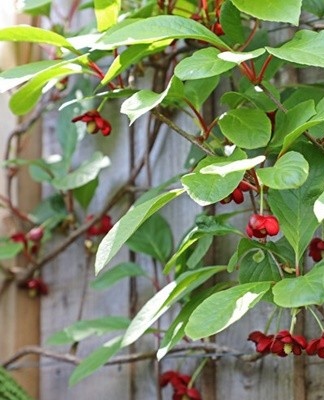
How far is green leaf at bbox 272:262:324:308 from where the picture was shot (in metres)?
0.85

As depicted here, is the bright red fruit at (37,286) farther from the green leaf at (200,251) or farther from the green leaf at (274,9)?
the green leaf at (274,9)

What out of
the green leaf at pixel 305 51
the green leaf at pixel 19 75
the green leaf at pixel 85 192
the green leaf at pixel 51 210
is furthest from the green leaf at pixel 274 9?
the green leaf at pixel 51 210

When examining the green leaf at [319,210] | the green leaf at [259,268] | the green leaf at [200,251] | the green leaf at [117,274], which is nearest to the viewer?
the green leaf at [319,210]

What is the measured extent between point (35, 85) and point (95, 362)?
433mm

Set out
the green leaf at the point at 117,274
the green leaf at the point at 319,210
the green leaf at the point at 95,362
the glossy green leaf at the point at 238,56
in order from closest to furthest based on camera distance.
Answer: the green leaf at the point at 319,210
the glossy green leaf at the point at 238,56
the green leaf at the point at 95,362
the green leaf at the point at 117,274

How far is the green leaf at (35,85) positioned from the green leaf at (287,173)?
31 centimetres

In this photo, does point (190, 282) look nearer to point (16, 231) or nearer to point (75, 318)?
point (75, 318)

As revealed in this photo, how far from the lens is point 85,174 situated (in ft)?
4.83

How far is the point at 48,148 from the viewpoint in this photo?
1724mm

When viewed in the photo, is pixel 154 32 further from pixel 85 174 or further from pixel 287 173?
pixel 85 174

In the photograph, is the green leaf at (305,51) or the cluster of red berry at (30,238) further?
the cluster of red berry at (30,238)

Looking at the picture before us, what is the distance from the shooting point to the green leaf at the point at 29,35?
1.03 meters

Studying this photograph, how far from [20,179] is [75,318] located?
299mm

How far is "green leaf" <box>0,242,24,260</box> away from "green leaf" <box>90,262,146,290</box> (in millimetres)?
177
